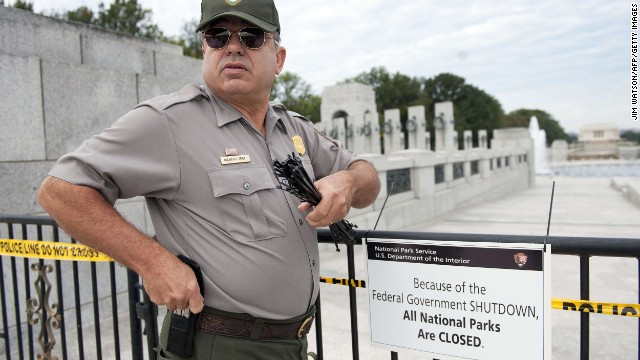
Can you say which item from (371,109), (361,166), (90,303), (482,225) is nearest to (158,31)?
(371,109)

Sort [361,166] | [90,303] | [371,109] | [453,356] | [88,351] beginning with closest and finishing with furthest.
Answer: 1. [453,356]
2. [361,166]
3. [88,351]
4. [90,303]
5. [371,109]

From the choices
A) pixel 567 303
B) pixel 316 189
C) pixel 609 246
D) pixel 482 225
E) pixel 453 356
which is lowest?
pixel 482 225

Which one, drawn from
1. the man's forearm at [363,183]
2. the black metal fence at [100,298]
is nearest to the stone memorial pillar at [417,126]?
the black metal fence at [100,298]

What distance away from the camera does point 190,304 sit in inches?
69.9

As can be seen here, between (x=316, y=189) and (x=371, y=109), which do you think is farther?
(x=371, y=109)

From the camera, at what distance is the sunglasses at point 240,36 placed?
6.68 feet

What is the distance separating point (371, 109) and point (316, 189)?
40.5 meters

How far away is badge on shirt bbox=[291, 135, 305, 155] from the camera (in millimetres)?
2244

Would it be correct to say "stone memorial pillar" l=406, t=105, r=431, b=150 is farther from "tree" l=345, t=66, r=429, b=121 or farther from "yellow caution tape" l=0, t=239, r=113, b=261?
"tree" l=345, t=66, r=429, b=121

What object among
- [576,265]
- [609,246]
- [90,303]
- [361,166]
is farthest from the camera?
[576,265]

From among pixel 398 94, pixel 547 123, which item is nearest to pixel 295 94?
pixel 398 94

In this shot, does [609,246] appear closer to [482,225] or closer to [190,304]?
[190,304]

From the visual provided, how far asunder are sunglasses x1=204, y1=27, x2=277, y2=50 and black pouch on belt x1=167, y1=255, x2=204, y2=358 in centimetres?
91

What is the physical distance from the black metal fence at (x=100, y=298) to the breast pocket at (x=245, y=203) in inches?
23.7
